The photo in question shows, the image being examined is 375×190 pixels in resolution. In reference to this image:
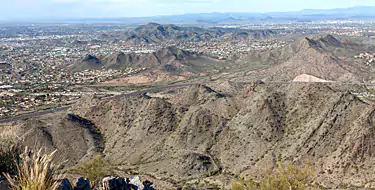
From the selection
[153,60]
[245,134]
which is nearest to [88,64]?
[153,60]

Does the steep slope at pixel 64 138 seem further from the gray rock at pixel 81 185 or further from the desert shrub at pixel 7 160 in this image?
the desert shrub at pixel 7 160

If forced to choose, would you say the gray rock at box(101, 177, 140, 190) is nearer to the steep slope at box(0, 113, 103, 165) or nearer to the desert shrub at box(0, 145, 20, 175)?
the desert shrub at box(0, 145, 20, 175)

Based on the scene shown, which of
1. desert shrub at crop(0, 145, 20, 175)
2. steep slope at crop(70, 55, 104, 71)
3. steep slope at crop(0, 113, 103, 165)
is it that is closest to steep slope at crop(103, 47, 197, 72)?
steep slope at crop(70, 55, 104, 71)

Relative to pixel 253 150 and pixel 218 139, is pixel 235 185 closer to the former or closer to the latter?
pixel 253 150

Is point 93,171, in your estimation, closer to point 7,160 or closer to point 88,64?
point 7,160

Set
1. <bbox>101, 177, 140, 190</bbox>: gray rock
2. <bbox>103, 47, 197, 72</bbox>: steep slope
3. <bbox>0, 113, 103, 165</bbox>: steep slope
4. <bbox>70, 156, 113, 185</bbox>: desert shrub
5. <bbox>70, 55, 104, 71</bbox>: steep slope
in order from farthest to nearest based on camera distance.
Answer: <bbox>70, 55, 104, 71</bbox>: steep slope, <bbox>103, 47, 197, 72</bbox>: steep slope, <bbox>0, 113, 103, 165</bbox>: steep slope, <bbox>70, 156, 113, 185</bbox>: desert shrub, <bbox>101, 177, 140, 190</bbox>: gray rock

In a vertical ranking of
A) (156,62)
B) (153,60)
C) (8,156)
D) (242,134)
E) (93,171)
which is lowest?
(156,62)

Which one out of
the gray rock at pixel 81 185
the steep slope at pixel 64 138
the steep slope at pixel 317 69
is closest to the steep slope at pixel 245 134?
the steep slope at pixel 64 138

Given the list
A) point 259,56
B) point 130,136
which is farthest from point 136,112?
point 259,56
